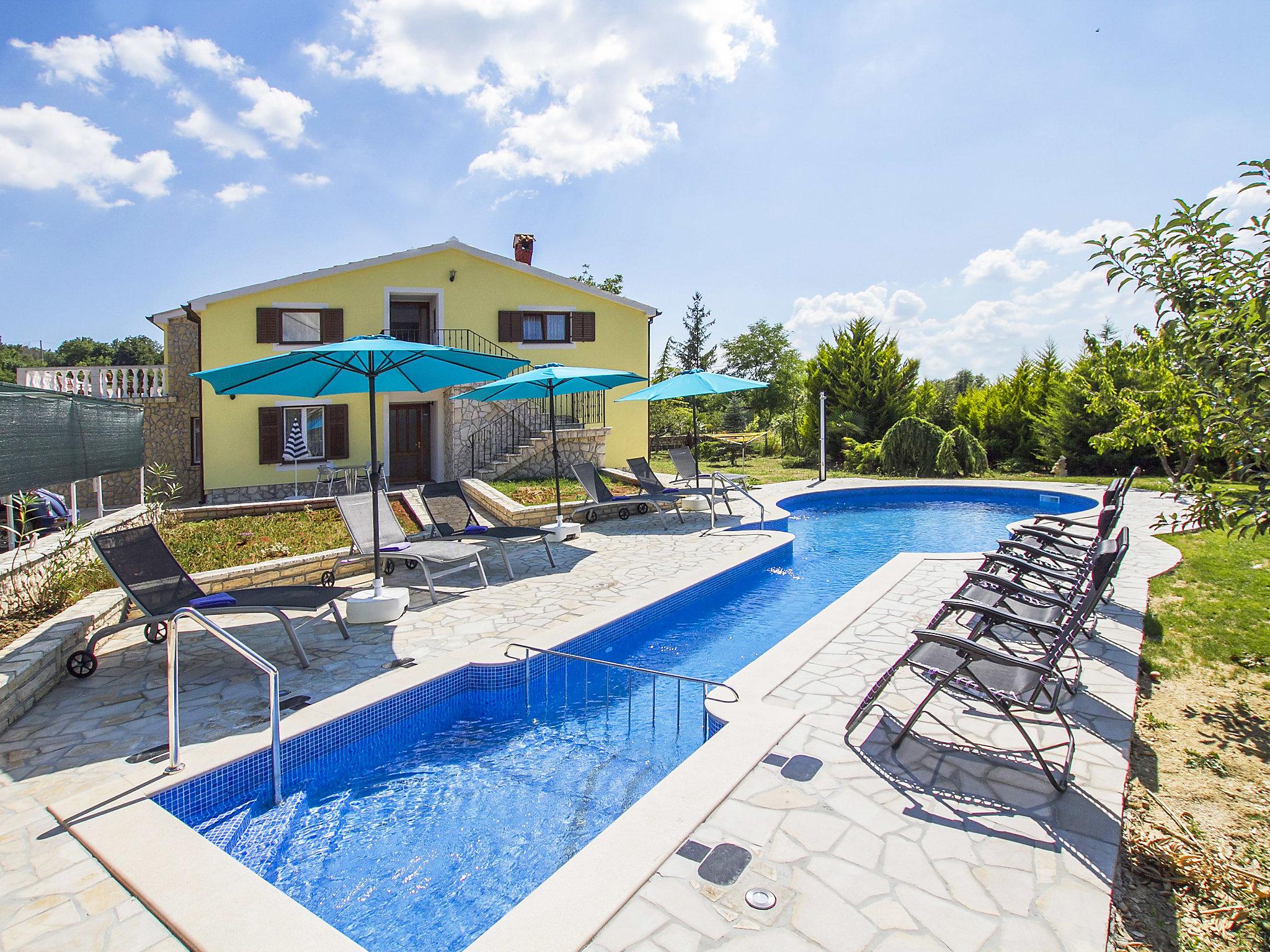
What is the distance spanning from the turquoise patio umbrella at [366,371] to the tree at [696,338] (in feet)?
157

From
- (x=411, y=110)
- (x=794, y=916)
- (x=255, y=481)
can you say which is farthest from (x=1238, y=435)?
(x=255, y=481)

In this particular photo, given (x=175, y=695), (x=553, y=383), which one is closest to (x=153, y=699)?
(x=175, y=695)

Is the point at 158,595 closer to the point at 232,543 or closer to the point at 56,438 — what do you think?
the point at 56,438

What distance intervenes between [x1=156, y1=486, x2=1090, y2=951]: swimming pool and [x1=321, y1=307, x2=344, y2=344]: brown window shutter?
1264cm

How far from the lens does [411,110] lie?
504 inches

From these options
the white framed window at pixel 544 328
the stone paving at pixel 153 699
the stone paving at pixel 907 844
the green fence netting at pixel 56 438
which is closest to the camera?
the stone paving at pixel 907 844

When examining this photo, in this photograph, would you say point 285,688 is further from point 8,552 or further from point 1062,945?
point 1062,945

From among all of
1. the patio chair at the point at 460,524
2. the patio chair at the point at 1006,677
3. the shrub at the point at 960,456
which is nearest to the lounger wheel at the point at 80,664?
the patio chair at the point at 460,524

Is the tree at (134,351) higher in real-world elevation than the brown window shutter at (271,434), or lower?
higher

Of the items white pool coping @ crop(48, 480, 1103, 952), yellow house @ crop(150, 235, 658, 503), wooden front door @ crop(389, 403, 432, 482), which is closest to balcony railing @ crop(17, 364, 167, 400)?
yellow house @ crop(150, 235, 658, 503)

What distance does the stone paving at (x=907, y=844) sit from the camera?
2.44 m

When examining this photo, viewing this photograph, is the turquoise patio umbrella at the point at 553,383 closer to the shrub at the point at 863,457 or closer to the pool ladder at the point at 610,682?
the pool ladder at the point at 610,682

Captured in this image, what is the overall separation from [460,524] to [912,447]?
15.2 metres

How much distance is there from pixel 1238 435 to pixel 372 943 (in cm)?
459
